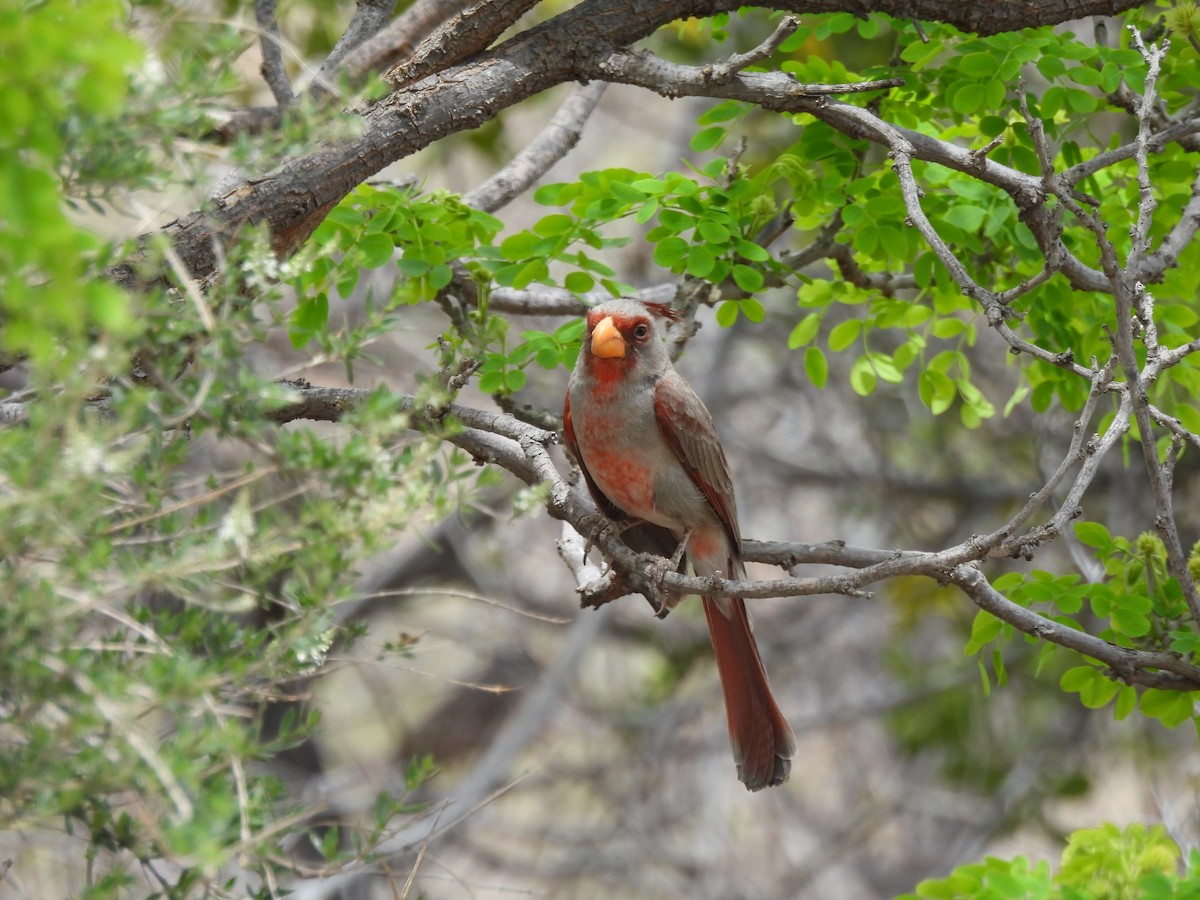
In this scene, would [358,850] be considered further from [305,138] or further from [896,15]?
[896,15]

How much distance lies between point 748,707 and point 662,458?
82 centimetres

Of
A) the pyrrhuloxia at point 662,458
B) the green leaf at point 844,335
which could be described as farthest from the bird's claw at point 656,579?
the green leaf at point 844,335

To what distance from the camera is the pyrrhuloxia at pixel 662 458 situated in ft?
12.6

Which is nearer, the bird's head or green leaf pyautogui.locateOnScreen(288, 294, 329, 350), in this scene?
green leaf pyautogui.locateOnScreen(288, 294, 329, 350)

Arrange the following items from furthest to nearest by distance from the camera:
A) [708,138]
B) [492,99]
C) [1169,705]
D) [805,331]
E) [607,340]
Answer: [805,331], [708,138], [607,340], [1169,705], [492,99]

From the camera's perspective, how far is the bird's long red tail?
3842 mm

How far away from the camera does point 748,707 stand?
Answer: 393 centimetres

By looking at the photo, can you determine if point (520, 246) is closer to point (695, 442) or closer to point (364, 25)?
point (364, 25)

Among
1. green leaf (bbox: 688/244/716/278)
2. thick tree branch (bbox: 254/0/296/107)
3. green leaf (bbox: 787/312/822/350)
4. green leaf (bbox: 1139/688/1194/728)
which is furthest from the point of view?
green leaf (bbox: 787/312/822/350)

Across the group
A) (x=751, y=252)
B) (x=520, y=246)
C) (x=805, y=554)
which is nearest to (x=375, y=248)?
(x=520, y=246)

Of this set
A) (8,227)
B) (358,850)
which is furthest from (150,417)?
(358,850)

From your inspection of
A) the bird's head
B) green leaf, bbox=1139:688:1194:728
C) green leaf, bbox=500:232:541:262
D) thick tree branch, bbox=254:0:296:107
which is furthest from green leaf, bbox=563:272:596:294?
green leaf, bbox=1139:688:1194:728

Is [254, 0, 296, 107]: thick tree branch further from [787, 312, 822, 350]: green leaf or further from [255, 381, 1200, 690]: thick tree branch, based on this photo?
[787, 312, 822, 350]: green leaf

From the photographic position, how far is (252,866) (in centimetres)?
176
